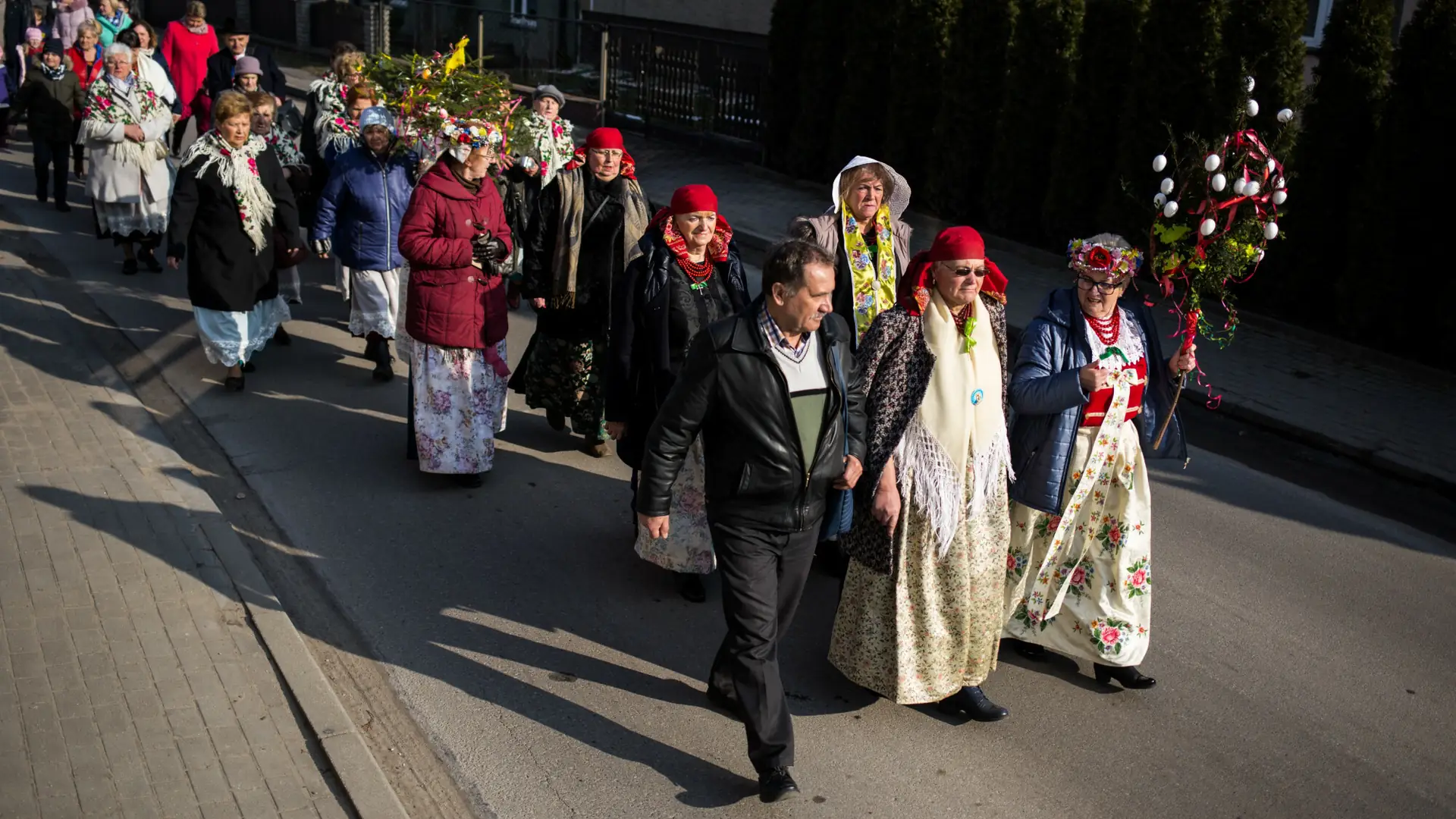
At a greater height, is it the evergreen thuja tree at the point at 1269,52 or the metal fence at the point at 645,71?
the evergreen thuja tree at the point at 1269,52

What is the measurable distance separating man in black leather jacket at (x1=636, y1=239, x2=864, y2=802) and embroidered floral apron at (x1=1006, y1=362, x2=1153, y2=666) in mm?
1143

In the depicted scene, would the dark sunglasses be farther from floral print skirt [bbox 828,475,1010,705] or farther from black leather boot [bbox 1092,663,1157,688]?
black leather boot [bbox 1092,663,1157,688]

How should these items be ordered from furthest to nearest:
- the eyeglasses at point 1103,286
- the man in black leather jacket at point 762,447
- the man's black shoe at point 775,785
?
the eyeglasses at point 1103,286 → the man's black shoe at point 775,785 → the man in black leather jacket at point 762,447

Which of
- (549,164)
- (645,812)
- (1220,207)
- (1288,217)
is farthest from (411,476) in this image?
(1288,217)

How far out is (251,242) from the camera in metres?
8.73

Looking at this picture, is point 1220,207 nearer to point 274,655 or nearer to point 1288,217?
point 274,655

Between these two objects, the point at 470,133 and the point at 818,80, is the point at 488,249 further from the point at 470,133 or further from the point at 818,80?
the point at 818,80

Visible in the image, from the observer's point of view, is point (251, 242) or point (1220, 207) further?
point (251, 242)

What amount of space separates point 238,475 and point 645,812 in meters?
3.91

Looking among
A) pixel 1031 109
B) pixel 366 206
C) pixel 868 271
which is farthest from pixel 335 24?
pixel 868 271

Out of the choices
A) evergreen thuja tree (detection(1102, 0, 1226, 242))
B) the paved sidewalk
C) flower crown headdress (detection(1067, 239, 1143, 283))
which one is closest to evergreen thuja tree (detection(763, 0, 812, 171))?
evergreen thuja tree (detection(1102, 0, 1226, 242))

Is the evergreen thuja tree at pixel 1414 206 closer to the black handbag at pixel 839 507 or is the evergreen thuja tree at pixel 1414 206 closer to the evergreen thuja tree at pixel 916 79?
the evergreen thuja tree at pixel 916 79

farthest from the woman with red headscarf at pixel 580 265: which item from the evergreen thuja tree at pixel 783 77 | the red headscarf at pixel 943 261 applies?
the evergreen thuja tree at pixel 783 77

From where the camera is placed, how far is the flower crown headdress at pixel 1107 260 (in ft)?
16.9
